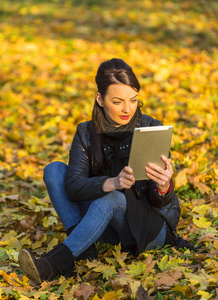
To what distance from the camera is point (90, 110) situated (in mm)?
5867

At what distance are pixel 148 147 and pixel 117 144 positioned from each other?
51 cm

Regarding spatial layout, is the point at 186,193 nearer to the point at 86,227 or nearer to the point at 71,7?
the point at 86,227

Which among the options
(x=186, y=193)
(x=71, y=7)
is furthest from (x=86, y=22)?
(x=186, y=193)

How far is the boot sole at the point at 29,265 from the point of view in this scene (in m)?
2.60

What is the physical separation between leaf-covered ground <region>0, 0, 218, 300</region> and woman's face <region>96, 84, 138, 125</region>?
0.85 metres

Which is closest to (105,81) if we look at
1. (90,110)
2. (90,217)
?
(90,217)

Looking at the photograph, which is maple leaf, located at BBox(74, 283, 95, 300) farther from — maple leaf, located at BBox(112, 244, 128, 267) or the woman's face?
the woman's face

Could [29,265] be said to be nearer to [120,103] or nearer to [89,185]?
[89,185]

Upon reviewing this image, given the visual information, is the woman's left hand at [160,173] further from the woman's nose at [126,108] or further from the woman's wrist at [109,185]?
the woman's nose at [126,108]

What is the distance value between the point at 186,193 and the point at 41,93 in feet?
11.8

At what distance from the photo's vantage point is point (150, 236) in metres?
2.80

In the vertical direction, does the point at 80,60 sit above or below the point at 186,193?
above

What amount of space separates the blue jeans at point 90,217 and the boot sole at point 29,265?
0.25 meters

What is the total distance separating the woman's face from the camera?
282 centimetres
